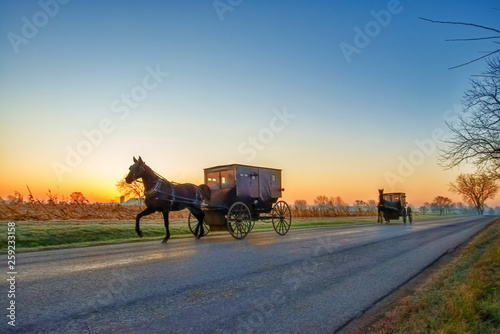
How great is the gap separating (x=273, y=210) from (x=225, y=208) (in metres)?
3.21

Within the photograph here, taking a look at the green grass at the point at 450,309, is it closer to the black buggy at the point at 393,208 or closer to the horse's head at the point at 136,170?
the horse's head at the point at 136,170

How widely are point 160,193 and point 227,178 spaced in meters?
3.17

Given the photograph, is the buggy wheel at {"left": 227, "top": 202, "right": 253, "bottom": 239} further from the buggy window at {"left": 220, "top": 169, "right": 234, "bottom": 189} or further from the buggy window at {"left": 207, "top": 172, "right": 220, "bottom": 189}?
the buggy window at {"left": 207, "top": 172, "right": 220, "bottom": 189}

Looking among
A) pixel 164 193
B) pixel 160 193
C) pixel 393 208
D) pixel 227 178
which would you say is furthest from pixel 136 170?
pixel 393 208

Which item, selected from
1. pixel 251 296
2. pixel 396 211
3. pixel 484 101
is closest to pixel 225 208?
pixel 251 296

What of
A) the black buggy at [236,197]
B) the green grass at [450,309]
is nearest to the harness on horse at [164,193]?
the black buggy at [236,197]

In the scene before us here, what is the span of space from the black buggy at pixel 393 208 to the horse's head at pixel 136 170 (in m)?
26.4

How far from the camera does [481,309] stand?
3678 millimetres

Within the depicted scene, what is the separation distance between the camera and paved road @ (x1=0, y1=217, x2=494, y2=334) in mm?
3309

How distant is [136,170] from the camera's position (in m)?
11.2

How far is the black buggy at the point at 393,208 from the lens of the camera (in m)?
31.7

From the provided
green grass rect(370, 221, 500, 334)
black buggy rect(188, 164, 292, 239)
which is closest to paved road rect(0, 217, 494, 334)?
green grass rect(370, 221, 500, 334)

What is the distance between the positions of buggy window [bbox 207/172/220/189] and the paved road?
6253mm

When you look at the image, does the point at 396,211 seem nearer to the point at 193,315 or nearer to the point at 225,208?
the point at 225,208
